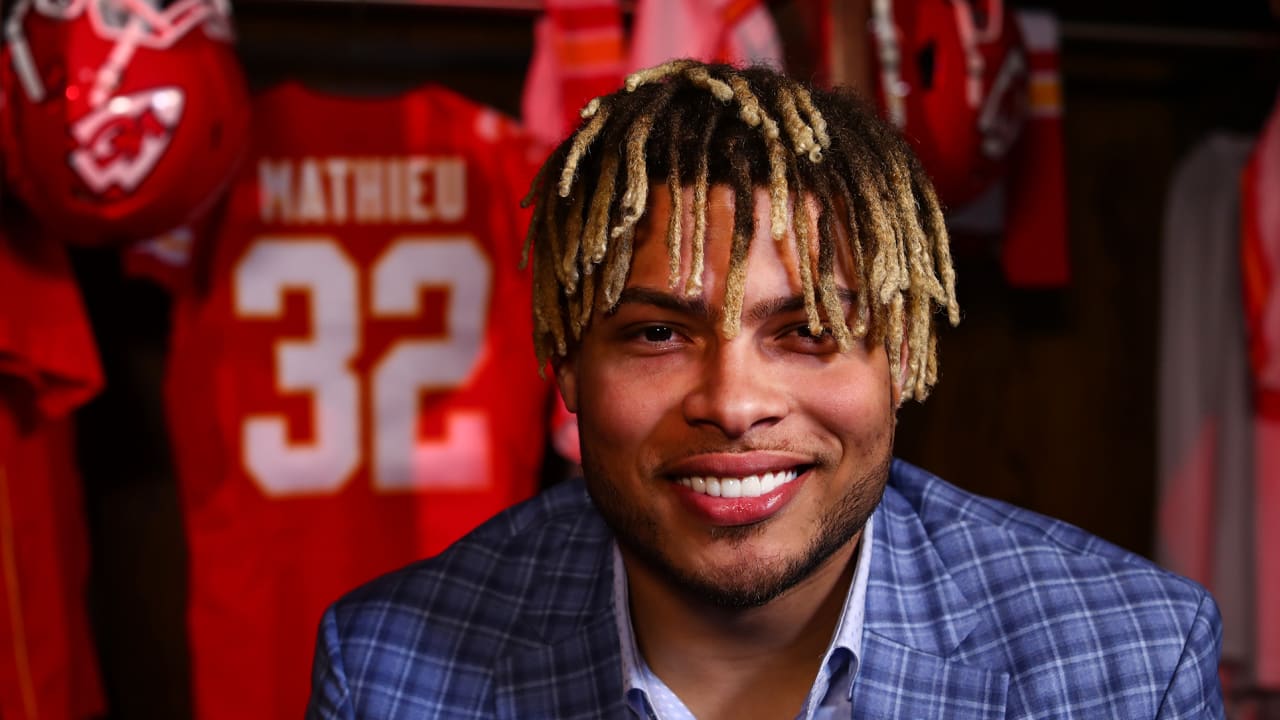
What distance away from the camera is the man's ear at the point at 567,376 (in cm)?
110

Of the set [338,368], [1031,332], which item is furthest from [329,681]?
[1031,332]

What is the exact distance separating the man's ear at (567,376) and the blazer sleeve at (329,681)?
326 mm

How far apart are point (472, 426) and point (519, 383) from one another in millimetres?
103

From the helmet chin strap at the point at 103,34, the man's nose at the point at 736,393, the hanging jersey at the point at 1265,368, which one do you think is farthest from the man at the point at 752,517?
the hanging jersey at the point at 1265,368

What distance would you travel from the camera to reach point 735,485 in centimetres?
96

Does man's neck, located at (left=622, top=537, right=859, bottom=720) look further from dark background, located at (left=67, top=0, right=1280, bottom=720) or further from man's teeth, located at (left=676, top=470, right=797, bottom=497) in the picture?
dark background, located at (left=67, top=0, right=1280, bottom=720)

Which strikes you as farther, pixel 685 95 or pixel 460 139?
pixel 460 139

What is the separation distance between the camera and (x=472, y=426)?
187 centimetres

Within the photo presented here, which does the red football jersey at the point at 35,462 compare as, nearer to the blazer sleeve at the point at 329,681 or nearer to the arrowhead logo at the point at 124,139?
the arrowhead logo at the point at 124,139

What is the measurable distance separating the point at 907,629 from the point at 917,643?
0.02m

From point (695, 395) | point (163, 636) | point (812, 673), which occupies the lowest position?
point (163, 636)

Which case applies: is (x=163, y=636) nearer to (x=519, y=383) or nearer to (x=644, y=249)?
(x=519, y=383)

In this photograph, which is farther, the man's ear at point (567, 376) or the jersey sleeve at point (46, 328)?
the jersey sleeve at point (46, 328)

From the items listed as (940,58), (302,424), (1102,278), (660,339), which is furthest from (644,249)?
(1102,278)
